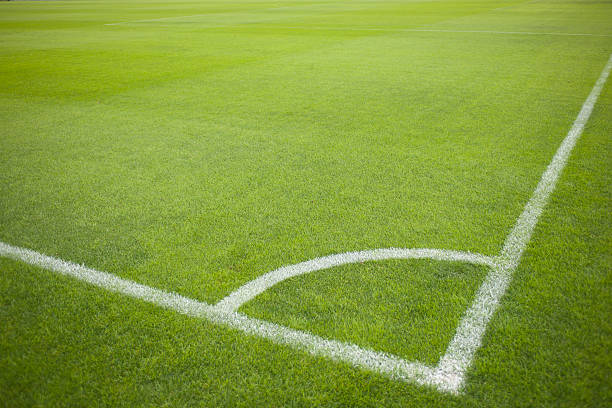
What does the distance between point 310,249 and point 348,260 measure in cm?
26

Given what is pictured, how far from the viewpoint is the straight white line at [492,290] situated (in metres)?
1.85

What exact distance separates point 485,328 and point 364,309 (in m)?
0.59

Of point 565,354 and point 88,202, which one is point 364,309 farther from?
point 88,202

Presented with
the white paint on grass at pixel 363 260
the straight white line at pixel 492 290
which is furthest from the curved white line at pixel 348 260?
the straight white line at pixel 492 290

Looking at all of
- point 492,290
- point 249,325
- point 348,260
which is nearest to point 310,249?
point 348,260

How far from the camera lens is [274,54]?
33.1ft

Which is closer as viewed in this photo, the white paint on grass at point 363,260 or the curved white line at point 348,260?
the white paint on grass at point 363,260

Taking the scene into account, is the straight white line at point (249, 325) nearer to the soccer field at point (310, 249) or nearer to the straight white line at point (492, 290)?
the soccer field at point (310, 249)

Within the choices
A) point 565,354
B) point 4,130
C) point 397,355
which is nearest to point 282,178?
point 397,355

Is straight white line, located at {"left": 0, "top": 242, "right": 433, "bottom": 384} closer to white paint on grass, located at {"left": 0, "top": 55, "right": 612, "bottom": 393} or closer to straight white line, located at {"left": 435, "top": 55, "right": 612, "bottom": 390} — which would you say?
white paint on grass, located at {"left": 0, "top": 55, "right": 612, "bottom": 393}

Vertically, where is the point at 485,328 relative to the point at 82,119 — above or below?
below

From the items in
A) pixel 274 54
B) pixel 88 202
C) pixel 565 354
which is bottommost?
pixel 565 354

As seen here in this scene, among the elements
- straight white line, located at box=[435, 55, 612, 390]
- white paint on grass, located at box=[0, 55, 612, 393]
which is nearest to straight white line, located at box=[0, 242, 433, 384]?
white paint on grass, located at box=[0, 55, 612, 393]

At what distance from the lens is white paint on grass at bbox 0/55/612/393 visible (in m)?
1.85
